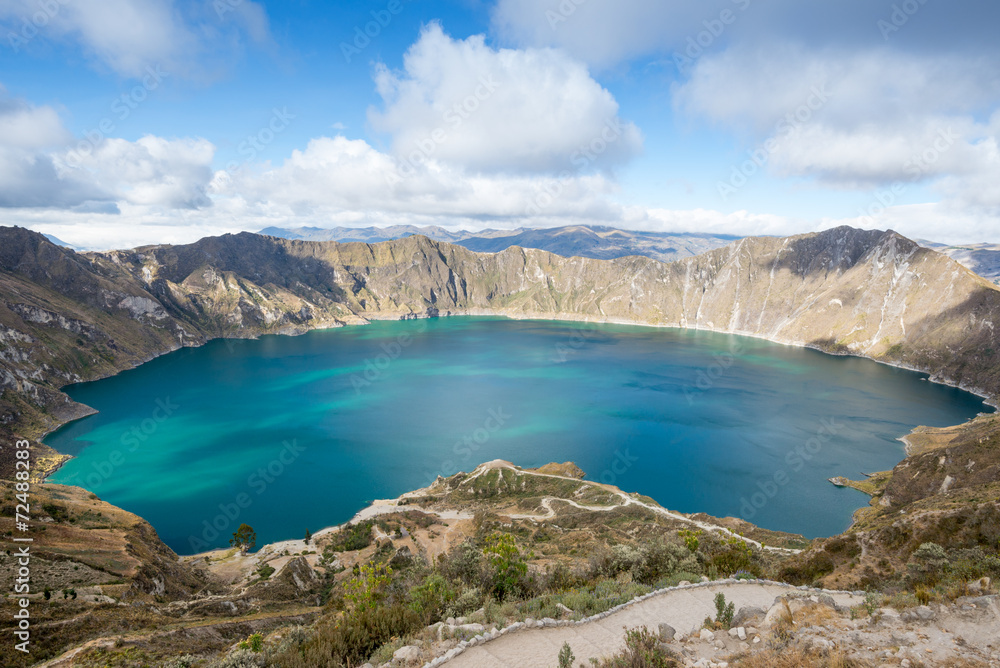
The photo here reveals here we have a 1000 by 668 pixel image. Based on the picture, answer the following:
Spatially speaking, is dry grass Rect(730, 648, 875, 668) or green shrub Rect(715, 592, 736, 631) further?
green shrub Rect(715, 592, 736, 631)

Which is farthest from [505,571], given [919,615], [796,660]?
[919,615]

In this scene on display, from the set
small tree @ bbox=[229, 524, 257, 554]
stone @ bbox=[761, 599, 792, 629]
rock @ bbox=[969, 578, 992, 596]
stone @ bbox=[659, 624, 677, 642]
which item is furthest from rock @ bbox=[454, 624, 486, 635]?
small tree @ bbox=[229, 524, 257, 554]

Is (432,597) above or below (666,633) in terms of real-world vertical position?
below

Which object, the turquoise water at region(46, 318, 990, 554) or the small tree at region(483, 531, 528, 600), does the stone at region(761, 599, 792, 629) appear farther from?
the turquoise water at region(46, 318, 990, 554)

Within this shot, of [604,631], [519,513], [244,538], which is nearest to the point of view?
[604,631]

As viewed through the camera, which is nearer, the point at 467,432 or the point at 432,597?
the point at 432,597

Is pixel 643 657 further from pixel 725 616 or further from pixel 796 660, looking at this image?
pixel 725 616

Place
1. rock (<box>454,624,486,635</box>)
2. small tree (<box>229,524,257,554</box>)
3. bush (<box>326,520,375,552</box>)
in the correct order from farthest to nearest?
small tree (<box>229,524,257,554</box>) < bush (<box>326,520,375,552</box>) < rock (<box>454,624,486,635</box>)

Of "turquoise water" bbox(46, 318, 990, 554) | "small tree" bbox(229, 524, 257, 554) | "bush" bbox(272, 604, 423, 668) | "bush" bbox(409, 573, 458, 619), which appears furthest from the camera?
"turquoise water" bbox(46, 318, 990, 554)

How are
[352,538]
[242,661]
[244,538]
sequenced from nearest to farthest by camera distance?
1. [242,661]
2. [352,538]
3. [244,538]
